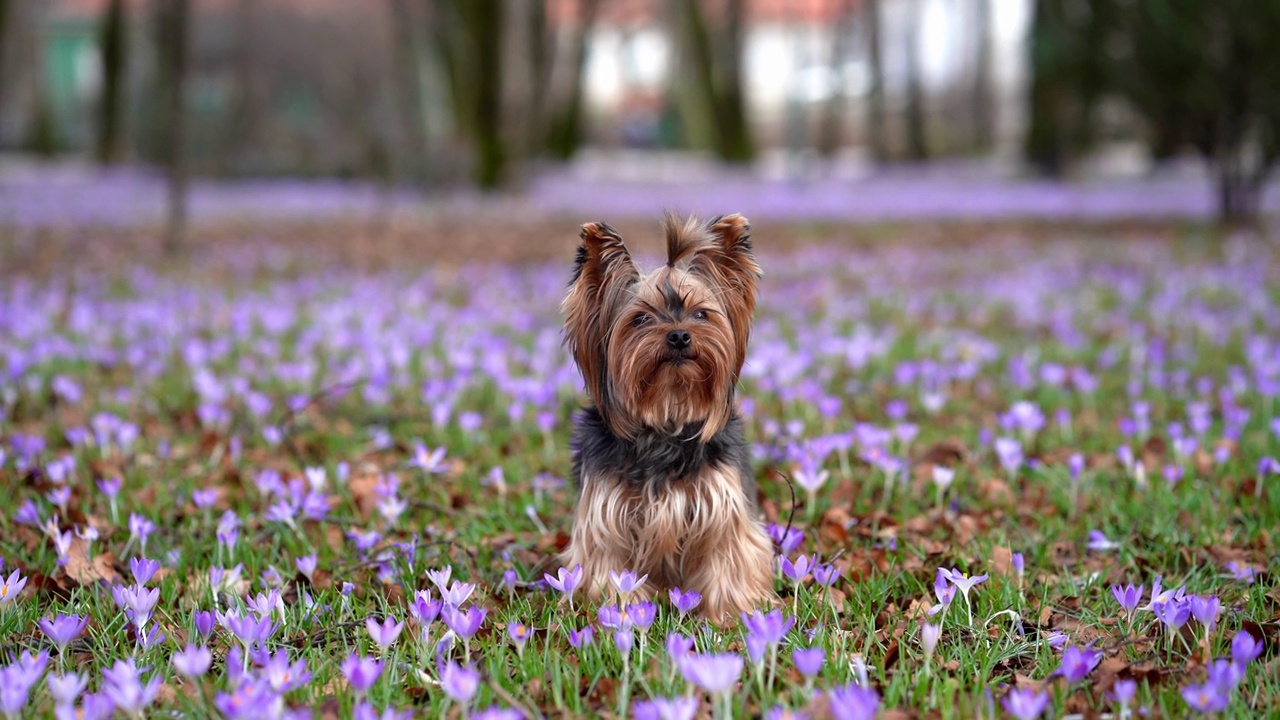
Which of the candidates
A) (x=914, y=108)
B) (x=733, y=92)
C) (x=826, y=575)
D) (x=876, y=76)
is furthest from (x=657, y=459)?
(x=914, y=108)

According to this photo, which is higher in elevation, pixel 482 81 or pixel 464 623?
pixel 482 81

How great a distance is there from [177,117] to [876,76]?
89.5 feet

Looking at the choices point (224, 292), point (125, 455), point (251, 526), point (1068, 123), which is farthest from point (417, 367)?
point (1068, 123)

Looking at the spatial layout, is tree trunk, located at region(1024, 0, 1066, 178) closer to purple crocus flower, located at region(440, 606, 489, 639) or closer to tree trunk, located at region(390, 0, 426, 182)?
tree trunk, located at region(390, 0, 426, 182)

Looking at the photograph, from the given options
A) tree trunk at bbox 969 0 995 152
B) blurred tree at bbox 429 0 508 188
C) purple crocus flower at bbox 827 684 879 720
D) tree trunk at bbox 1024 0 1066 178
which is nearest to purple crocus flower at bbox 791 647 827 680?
purple crocus flower at bbox 827 684 879 720

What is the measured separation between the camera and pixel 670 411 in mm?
3238

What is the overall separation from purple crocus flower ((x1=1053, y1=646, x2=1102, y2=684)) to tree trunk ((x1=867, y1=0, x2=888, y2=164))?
34622mm

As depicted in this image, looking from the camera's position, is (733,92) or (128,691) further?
(733,92)

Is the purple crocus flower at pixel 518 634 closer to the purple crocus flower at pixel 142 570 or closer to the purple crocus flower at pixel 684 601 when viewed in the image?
the purple crocus flower at pixel 684 601

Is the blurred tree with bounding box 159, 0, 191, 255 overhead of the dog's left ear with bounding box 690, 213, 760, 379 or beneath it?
overhead

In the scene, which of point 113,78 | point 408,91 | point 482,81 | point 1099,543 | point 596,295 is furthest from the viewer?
point 113,78

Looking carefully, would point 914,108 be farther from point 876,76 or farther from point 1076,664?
point 1076,664

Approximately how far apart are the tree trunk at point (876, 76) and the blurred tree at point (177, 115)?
2679 cm

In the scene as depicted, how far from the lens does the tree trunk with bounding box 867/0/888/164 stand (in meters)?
35.3
